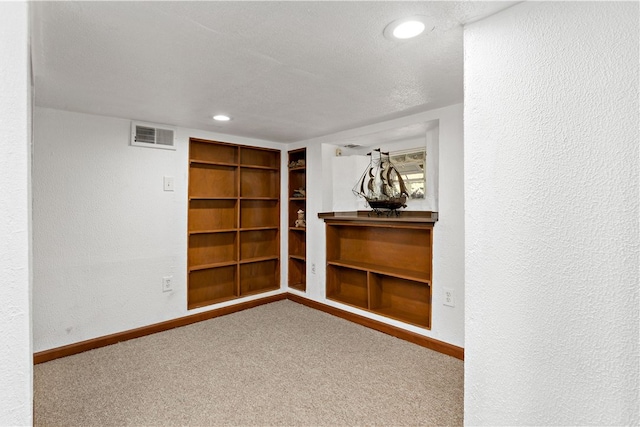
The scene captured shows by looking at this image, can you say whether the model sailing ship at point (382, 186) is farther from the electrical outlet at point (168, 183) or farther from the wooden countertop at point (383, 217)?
the electrical outlet at point (168, 183)

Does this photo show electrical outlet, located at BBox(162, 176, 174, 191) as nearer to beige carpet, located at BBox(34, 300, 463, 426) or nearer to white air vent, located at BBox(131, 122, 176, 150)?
white air vent, located at BBox(131, 122, 176, 150)

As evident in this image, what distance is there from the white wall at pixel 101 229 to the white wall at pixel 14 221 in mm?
1968

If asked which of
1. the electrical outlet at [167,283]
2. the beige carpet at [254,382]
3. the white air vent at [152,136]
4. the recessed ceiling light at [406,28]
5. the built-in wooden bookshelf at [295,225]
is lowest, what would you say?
the beige carpet at [254,382]

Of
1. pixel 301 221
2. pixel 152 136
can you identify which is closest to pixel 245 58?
pixel 152 136

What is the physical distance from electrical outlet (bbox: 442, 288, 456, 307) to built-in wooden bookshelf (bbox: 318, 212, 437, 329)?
17 centimetres

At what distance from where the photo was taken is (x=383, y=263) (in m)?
3.46

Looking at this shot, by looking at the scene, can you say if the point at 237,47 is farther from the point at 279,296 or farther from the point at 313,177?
the point at 279,296

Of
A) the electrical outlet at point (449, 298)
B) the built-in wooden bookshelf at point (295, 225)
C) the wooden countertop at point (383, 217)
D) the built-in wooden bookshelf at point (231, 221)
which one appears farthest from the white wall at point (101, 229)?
the electrical outlet at point (449, 298)

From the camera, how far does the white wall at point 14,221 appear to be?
0.98 meters

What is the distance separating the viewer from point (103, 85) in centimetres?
209

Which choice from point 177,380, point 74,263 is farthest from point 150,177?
point 177,380

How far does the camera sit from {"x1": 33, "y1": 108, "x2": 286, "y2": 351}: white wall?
103 inches

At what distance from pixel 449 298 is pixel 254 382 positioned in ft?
5.24

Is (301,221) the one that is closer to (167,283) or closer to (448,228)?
(167,283)
